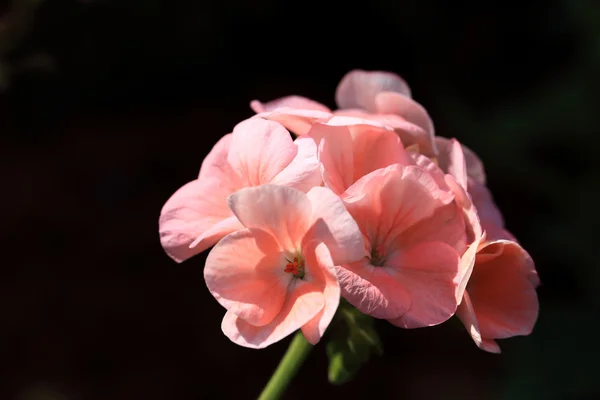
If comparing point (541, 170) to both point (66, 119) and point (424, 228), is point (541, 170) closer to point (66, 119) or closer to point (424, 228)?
point (424, 228)

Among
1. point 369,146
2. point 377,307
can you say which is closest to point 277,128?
point 369,146

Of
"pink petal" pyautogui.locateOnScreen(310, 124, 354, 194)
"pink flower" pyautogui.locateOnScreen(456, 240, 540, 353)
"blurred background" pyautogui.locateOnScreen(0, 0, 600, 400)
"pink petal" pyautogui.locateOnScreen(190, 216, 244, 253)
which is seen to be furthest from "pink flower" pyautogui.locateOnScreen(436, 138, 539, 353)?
"blurred background" pyautogui.locateOnScreen(0, 0, 600, 400)

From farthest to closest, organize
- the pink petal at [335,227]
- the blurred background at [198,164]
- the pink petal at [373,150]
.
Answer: the blurred background at [198,164] → the pink petal at [373,150] → the pink petal at [335,227]

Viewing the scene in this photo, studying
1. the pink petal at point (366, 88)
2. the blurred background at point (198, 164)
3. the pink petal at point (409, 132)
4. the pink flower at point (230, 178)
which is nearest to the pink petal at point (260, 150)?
the pink flower at point (230, 178)

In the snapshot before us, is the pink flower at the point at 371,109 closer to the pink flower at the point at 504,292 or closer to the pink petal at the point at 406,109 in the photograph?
the pink petal at the point at 406,109

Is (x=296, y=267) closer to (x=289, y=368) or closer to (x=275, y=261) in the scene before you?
(x=275, y=261)

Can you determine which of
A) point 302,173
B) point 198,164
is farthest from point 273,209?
point 198,164
